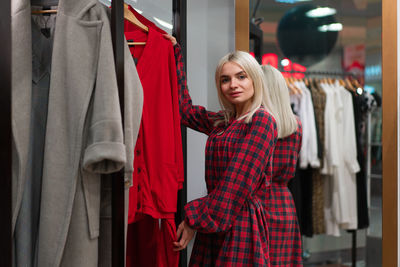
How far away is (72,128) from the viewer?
1311mm

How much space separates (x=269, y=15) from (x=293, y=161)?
1.42 meters

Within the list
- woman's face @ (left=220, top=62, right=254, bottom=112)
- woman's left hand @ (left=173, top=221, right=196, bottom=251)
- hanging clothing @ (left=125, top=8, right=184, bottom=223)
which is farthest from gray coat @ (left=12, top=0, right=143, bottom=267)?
woman's face @ (left=220, top=62, right=254, bottom=112)

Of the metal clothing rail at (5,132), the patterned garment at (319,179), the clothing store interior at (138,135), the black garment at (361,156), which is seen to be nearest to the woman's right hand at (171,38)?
the clothing store interior at (138,135)

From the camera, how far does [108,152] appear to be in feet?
4.04

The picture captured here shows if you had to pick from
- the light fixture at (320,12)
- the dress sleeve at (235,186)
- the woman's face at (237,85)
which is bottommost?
the dress sleeve at (235,186)

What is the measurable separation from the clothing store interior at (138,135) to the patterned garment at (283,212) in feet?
0.08

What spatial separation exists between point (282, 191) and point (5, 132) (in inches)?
58.1

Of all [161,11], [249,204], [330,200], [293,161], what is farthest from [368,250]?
[161,11]

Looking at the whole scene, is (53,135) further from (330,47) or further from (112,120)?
(330,47)

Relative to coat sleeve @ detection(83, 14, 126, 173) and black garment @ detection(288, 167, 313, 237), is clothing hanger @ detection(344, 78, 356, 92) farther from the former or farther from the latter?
coat sleeve @ detection(83, 14, 126, 173)

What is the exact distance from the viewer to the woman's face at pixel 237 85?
196 centimetres

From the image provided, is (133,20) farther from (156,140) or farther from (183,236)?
(183,236)

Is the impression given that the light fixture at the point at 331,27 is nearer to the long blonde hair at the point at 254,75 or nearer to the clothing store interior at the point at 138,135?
the clothing store interior at the point at 138,135

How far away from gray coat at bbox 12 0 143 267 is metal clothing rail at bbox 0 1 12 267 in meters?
0.10
